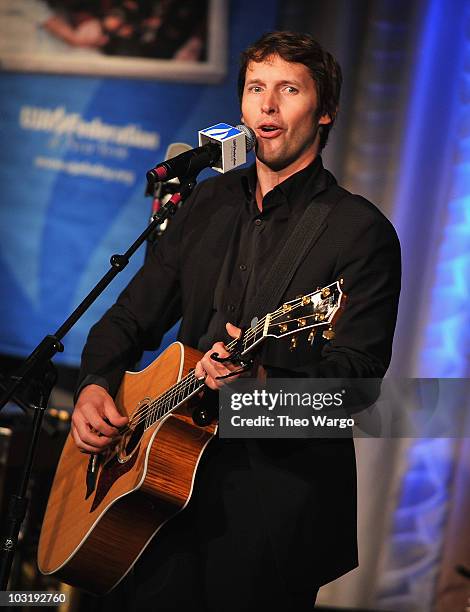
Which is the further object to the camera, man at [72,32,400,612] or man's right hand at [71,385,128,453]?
man's right hand at [71,385,128,453]

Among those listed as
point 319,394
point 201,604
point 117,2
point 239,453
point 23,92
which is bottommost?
point 201,604

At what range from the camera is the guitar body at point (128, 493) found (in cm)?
228

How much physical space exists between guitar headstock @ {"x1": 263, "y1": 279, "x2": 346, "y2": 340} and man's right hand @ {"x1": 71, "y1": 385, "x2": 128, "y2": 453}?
75 cm

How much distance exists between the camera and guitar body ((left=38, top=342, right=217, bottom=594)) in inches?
89.6

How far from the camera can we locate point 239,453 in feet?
7.52

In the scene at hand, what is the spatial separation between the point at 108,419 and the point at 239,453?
18.7 inches

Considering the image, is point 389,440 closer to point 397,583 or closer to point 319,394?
point 397,583

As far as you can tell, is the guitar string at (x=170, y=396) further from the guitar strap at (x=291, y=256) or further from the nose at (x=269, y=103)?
the nose at (x=269, y=103)

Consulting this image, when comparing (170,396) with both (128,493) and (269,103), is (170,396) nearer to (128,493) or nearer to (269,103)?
(128,493)

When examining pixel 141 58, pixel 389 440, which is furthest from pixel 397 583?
pixel 141 58

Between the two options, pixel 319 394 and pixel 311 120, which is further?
pixel 311 120

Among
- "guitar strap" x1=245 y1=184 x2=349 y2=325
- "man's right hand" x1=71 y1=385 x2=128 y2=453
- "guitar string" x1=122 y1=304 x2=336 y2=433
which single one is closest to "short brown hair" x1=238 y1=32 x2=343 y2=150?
"guitar strap" x1=245 y1=184 x2=349 y2=325
